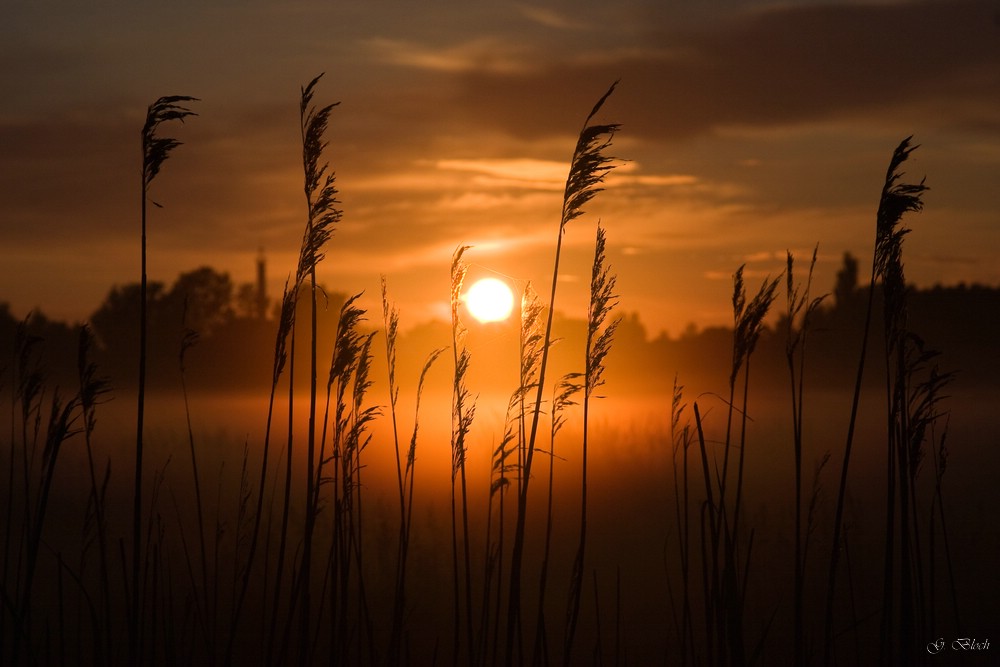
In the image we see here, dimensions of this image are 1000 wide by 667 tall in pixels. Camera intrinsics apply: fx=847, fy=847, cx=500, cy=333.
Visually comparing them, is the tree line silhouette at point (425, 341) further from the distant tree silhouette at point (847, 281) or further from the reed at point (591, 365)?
the reed at point (591, 365)

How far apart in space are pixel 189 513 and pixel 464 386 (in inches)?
1325

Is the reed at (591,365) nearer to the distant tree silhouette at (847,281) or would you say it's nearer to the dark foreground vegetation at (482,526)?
the dark foreground vegetation at (482,526)

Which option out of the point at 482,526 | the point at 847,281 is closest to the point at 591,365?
the point at 482,526

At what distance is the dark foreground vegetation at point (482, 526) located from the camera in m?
3.53

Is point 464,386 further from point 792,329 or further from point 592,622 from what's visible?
point 592,622

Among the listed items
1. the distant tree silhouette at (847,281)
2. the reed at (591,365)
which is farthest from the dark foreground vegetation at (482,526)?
the distant tree silhouette at (847,281)

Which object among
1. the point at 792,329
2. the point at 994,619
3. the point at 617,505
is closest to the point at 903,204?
the point at 792,329

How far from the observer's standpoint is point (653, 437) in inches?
1510

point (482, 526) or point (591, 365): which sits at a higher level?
point (591, 365)

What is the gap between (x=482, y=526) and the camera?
20.9 metres

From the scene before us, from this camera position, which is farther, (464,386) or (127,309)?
(127,309)

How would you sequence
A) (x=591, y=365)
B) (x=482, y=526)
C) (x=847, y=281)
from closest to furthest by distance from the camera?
(x=591, y=365)
(x=482, y=526)
(x=847, y=281)

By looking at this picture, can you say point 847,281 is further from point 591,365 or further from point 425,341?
point 591,365

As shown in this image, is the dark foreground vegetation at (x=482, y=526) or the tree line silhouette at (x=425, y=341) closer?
the dark foreground vegetation at (x=482, y=526)
